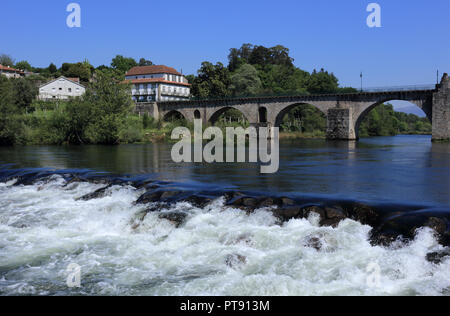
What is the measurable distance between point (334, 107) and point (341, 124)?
3.07 m

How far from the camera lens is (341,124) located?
59.9m

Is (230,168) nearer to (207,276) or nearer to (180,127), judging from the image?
(207,276)

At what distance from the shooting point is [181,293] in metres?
8.09

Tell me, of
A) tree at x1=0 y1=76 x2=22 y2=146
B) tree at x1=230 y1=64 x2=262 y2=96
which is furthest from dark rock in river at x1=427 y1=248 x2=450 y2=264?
tree at x1=230 y1=64 x2=262 y2=96

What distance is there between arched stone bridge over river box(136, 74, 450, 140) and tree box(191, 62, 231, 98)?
34.2ft

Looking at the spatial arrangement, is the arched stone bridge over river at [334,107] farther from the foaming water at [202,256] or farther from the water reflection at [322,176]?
the foaming water at [202,256]

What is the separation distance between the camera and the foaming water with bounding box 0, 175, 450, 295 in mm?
8266

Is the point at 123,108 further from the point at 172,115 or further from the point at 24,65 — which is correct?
the point at 24,65

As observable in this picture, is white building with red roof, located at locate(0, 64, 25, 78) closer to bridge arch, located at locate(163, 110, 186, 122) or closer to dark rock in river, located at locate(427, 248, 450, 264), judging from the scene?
bridge arch, located at locate(163, 110, 186, 122)

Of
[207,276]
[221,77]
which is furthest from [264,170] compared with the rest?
[221,77]

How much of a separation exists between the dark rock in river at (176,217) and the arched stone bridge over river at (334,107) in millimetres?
47696

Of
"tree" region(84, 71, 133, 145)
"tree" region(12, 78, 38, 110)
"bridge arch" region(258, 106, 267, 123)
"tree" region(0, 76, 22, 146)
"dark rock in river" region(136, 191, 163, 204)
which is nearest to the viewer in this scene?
"dark rock in river" region(136, 191, 163, 204)

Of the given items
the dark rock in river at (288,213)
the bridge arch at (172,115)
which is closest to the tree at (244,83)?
the bridge arch at (172,115)

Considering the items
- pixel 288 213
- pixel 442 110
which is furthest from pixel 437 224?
pixel 442 110
